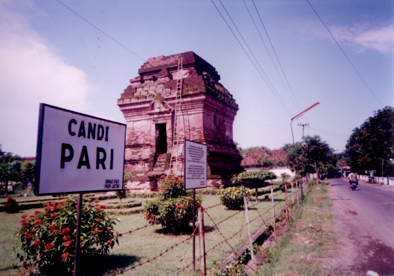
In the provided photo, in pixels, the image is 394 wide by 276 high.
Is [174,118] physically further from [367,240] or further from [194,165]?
→ [194,165]

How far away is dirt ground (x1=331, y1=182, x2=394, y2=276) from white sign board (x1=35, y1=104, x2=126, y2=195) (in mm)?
4624

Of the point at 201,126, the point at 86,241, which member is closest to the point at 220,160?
the point at 201,126

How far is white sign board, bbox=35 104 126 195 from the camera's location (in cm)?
167

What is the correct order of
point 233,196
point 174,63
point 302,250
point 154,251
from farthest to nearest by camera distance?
point 174,63 < point 233,196 < point 302,250 < point 154,251

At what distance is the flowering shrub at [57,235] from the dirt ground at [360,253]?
4.50 m

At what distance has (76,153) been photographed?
74.9 inches

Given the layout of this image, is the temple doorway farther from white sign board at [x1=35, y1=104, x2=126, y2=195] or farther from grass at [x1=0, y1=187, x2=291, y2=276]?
white sign board at [x1=35, y1=104, x2=126, y2=195]

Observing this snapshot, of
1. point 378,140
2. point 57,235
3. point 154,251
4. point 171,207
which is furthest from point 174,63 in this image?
point 378,140

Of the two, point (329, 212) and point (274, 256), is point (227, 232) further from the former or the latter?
point (329, 212)

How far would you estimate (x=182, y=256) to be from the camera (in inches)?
195

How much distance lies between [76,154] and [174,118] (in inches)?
623

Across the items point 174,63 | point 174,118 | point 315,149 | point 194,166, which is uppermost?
point 174,63

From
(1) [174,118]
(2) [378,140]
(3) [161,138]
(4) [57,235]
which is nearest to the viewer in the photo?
(4) [57,235]

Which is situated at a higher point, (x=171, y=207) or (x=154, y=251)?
(x=171, y=207)
